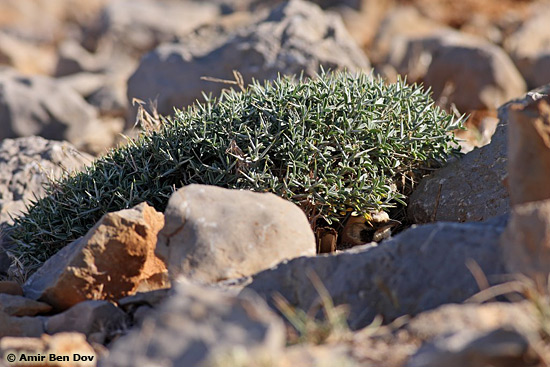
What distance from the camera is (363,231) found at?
5250 millimetres

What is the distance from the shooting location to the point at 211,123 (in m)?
5.30

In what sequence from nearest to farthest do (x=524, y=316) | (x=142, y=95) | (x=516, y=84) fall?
(x=524, y=316)
(x=142, y=95)
(x=516, y=84)

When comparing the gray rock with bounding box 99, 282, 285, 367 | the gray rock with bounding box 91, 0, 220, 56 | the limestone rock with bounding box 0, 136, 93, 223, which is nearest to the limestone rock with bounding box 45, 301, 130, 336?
the gray rock with bounding box 99, 282, 285, 367

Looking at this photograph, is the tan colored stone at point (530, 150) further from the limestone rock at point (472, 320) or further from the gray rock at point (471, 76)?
the gray rock at point (471, 76)

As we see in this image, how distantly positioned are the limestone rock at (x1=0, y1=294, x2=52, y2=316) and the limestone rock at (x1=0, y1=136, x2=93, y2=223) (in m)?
2.40

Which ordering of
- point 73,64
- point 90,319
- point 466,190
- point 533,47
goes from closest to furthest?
point 90,319
point 466,190
point 533,47
point 73,64

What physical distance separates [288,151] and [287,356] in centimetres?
259

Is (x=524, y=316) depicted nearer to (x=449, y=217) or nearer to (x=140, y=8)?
(x=449, y=217)

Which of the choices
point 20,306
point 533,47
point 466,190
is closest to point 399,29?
point 533,47

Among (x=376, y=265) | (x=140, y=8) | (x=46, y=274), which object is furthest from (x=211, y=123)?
(x=140, y=8)

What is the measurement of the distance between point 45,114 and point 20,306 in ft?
23.6

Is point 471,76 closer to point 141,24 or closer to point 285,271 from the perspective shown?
point 285,271

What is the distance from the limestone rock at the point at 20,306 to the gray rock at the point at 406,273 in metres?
1.39

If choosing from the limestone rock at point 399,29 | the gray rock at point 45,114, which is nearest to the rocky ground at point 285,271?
the gray rock at point 45,114
